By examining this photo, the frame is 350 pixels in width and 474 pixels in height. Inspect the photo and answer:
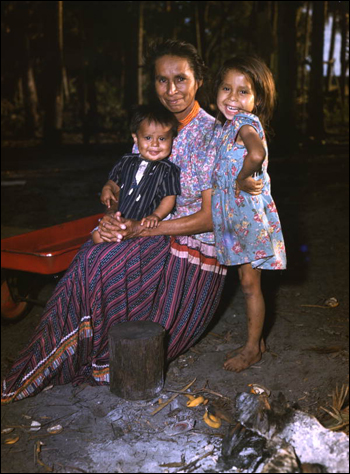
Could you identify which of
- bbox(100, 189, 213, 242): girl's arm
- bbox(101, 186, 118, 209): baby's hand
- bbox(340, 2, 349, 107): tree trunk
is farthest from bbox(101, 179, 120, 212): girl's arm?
bbox(340, 2, 349, 107): tree trunk

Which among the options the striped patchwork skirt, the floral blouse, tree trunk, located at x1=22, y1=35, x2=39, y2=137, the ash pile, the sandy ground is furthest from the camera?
tree trunk, located at x1=22, y1=35, x2=39, y2=137

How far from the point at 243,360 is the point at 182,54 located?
220 cm

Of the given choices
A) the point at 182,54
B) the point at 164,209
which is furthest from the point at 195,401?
the point at 182,54

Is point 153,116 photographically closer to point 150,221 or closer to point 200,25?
point 150,221

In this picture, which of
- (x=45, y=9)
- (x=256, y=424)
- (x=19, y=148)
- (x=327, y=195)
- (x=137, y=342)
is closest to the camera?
(x=256, y=424)

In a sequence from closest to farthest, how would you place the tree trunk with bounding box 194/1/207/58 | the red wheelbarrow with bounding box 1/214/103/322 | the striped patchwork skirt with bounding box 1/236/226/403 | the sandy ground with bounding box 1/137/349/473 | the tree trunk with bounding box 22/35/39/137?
the sandy ground with bounding box 1/137/349/473
the striped patchwork skirt with bounding box 1/236/226/403
the red wheelbarrow with bounding box 1/214/103/322
the tree trunk with bounding box 22/35/39/137
the tree trunk with bounding box 194/1/207/58

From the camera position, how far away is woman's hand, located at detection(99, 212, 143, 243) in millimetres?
3604

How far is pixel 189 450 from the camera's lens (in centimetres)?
295

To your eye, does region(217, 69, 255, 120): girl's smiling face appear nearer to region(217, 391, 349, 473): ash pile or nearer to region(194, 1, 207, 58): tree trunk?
region(217, 391, 349, 473): ash pile

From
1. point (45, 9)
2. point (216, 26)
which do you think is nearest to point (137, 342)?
point (45, 9)

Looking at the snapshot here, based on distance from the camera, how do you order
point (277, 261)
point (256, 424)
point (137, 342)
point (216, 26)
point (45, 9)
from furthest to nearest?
point (216, 26) < point (45, 9) < point (277, 261) < point (137, 342) < point (256, 424)

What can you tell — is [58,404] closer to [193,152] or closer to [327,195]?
[193,152]

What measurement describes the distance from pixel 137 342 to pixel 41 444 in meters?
0.79

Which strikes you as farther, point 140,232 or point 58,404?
point 140,232
